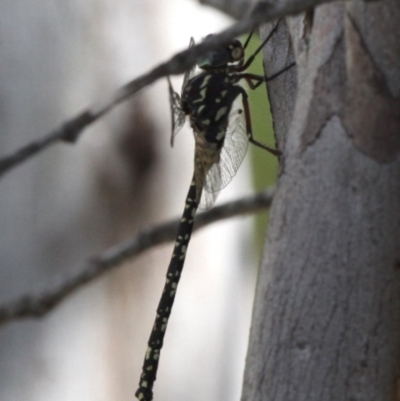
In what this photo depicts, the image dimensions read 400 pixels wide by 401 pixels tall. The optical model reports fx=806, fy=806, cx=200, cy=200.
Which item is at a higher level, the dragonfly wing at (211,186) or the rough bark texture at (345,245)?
the dragonfly wing at (211,186)

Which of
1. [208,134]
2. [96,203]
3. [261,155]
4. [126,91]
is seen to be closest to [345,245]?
[126,91]

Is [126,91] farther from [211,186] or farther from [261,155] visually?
[261,155]

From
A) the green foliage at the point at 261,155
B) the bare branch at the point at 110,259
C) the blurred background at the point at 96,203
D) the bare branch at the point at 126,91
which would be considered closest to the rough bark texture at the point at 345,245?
the bare branch at the point at 126,91

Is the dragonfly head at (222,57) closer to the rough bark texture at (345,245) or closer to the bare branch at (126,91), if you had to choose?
the rough bark texture at (345,245)

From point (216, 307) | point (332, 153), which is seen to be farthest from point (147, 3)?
point (332, 153)

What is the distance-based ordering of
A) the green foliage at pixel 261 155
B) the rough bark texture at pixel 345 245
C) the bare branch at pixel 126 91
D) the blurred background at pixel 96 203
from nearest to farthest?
the bare branch at pixel 126 91
the rough bark texture at pixel 345 245
the blurred background at pixel 96 203
the green foliage at pixel 261 155

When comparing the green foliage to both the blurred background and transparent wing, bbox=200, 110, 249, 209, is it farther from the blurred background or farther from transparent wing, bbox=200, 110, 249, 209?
transparent wing, bbox=200, 110, 249, 209

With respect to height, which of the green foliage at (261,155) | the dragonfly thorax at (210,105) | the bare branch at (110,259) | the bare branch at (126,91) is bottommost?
the bare branch at (126,91)

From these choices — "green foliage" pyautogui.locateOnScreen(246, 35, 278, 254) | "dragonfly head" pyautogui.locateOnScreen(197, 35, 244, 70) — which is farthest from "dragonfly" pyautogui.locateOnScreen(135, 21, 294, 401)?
"green foliage" pyautogui.locateOnScreen(246, 35, 278, 254)
